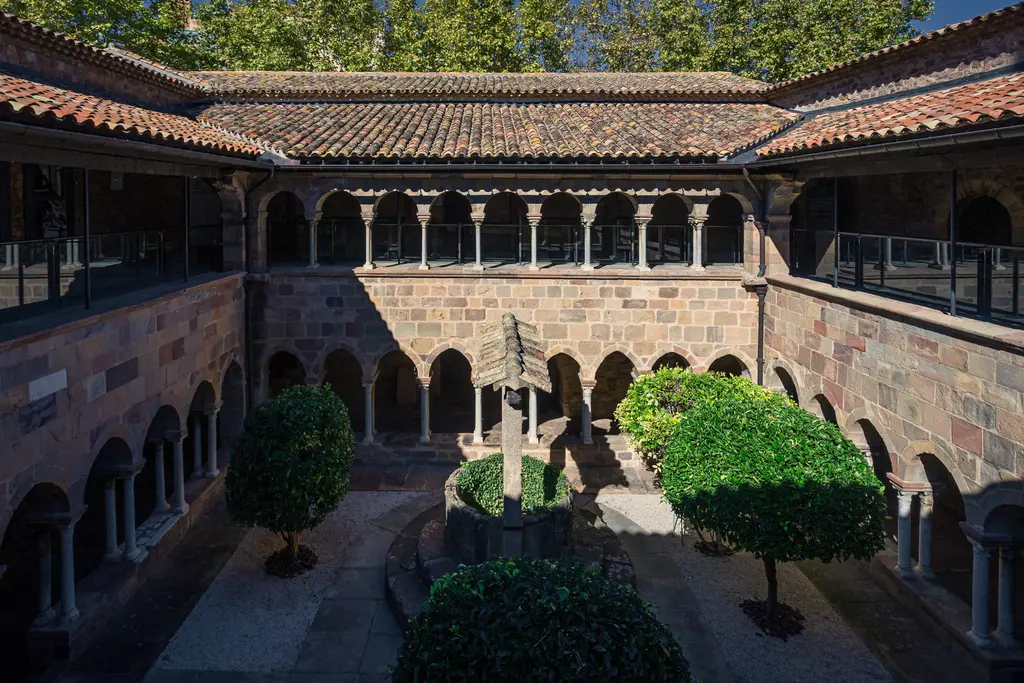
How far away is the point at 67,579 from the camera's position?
8.71 m

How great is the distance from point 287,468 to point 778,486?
572 cm

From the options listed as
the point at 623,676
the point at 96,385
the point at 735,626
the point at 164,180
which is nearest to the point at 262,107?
the point at 164,180

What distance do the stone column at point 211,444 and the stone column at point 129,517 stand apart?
2.90 meters

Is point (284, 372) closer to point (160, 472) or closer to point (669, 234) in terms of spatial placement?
point (160, 472)

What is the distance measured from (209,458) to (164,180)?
6.55 metres

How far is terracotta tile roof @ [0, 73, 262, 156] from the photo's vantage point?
7.01 meters

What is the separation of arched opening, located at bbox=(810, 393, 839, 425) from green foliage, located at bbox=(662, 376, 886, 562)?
10.8ft

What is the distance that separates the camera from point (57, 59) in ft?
41.6

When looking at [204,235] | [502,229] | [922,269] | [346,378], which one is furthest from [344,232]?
[922,269]

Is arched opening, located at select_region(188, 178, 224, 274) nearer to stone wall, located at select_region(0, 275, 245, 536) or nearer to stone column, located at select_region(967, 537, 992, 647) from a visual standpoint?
stone wall, located at select_region(0, 275, 245, 536)

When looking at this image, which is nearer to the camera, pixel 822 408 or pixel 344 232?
pixel 822 408

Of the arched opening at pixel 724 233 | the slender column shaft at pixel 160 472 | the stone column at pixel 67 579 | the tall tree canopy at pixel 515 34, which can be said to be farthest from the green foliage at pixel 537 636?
the tall tree canopy at pixel 515 34

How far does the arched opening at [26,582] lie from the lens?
8484mm

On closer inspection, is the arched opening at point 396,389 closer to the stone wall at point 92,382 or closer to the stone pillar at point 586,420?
the stone pillar at point 586,420
